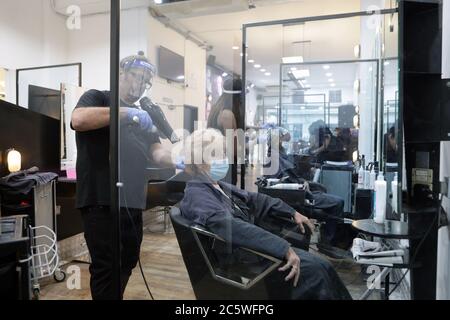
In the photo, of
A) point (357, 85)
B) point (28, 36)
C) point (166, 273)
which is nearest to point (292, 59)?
point (357, 85)

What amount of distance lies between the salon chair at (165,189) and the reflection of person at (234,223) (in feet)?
0.15

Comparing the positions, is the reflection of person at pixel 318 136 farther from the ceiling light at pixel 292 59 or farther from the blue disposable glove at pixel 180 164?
the blue disposable glove at pixel 180 164

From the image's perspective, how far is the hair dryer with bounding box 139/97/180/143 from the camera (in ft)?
4.85

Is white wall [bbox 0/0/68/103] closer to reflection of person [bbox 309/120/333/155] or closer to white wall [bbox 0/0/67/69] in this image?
white wall [bbox 0/0/67/69]

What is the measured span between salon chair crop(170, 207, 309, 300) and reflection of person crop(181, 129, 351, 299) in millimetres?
29

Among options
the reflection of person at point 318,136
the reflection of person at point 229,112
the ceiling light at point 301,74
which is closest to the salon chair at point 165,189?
the reflection of person at point 229,112

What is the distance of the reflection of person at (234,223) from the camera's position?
1316mm

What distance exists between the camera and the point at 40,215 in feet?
8.00

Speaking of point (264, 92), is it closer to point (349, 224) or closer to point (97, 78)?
point (349, 224)

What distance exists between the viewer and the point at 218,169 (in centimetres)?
158

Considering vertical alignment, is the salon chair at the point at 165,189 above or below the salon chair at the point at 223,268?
above

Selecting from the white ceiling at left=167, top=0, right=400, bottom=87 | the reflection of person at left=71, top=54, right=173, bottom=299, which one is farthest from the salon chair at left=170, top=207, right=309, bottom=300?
the white ceiling at left=167, top=0, right=400, bottom=87

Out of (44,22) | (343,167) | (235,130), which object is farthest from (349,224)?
(44,22)

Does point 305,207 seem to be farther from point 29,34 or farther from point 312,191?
point 29,34
